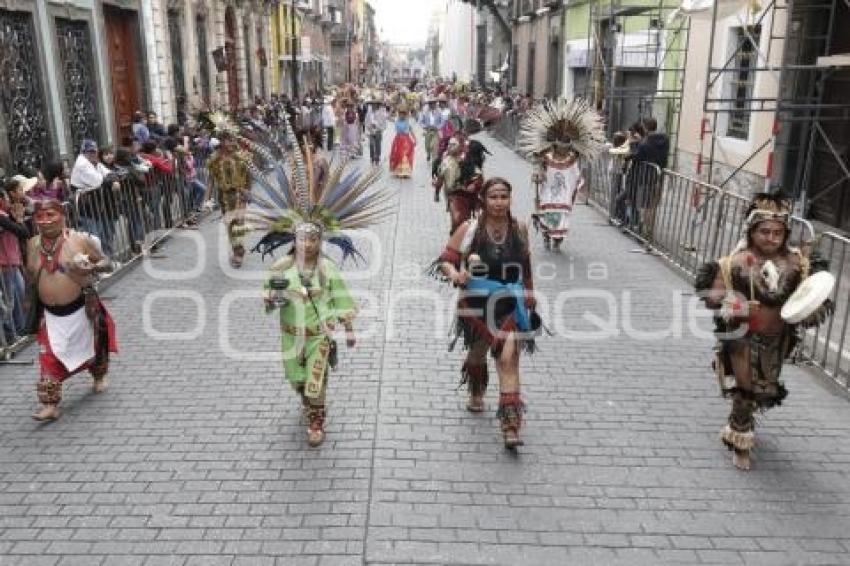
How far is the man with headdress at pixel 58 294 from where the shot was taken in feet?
18.1

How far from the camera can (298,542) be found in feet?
13.5

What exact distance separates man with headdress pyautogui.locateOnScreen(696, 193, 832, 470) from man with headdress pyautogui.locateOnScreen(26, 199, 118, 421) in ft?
14.0

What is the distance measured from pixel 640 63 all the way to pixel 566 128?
10483 mm

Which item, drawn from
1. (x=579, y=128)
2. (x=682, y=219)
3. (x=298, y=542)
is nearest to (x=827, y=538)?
(x=298, y=542)

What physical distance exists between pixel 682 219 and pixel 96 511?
25.2 ft

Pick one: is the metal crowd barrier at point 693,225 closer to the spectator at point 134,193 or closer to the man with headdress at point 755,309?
the man with headdress at point 755,309

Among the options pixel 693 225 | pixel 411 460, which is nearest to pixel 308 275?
pixel 411 460

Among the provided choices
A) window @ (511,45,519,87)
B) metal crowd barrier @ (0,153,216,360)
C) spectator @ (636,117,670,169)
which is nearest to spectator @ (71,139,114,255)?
metal crowd barrier @ (0,153,216,360)

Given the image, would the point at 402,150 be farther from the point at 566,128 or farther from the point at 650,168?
the point at 650,168

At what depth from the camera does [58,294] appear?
557 centimetres

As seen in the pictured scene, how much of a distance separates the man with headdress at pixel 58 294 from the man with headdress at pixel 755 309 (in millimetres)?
4271

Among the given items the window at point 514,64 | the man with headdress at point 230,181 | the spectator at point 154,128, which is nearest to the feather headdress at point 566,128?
the man with headdress at point 230,181

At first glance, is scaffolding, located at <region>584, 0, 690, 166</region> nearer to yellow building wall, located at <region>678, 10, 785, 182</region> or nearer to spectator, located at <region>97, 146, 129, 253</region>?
yellow building wall, located at <region>678, 10, 785, 182</region>

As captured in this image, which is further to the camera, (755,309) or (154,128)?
(154,128)
